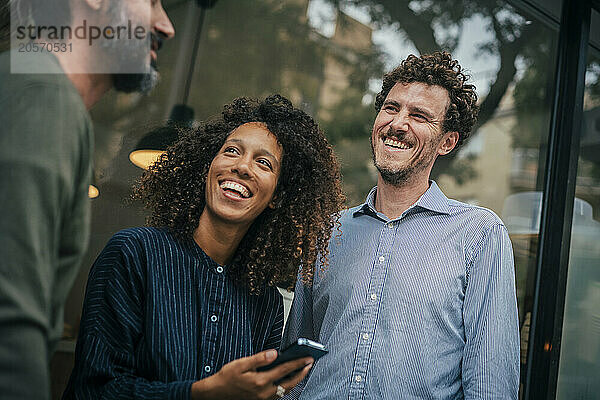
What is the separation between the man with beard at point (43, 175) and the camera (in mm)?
1461

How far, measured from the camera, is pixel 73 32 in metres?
1.61

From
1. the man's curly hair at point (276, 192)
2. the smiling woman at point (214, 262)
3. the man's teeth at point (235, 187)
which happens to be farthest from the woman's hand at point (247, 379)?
the man's teeth at point (235, 187)

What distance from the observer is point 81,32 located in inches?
63.7

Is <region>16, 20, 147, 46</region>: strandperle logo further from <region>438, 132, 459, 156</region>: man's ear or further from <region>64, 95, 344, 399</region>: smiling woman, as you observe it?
<region>438, 132, 459, 156</region>: man's ear

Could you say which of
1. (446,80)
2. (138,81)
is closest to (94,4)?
(138,81)

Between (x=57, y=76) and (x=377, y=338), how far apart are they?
4.33ft

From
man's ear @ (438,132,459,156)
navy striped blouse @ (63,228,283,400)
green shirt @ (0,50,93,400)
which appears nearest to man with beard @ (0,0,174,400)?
green shirt @ (0,50,93,400)

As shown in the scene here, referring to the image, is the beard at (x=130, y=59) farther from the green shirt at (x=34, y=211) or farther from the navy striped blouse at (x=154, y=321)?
the navy striped blouse at (x=154, y=321)

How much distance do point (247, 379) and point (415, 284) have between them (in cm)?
83

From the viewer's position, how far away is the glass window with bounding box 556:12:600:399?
3.12m

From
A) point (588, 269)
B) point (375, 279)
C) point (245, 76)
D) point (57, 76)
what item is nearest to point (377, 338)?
point (375, 279)

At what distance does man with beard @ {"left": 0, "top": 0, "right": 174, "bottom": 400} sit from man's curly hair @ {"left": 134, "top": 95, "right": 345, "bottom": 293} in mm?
409

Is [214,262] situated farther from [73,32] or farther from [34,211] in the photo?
[73,32]

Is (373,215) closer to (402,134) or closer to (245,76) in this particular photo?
(402,134)
